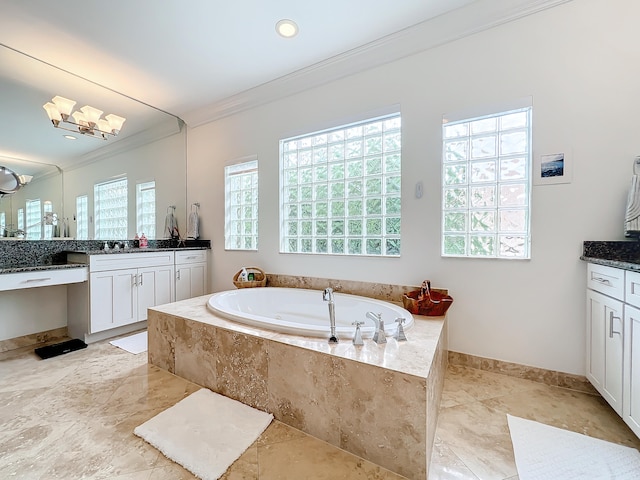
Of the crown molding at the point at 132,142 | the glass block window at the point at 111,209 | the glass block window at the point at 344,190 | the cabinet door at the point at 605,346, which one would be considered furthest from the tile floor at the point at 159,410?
the crown molding at the point at 132,142

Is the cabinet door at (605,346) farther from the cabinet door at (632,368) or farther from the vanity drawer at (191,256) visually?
the vanity drawer at (191,256)

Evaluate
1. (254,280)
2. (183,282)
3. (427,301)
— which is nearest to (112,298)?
(183,282)

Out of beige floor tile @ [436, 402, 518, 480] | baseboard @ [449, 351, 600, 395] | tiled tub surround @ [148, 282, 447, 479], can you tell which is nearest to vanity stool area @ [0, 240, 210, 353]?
tiled tub surround @ [148, 282, 447, 479]

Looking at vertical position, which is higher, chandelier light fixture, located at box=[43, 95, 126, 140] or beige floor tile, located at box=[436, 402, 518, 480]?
chandelier light fixture, located at box=[43, 95, 126, 140]

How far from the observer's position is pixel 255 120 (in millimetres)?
3111

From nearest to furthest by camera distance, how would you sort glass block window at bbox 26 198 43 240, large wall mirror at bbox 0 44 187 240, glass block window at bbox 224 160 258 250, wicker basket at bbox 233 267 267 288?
1. large wall mirror at bbox 0 44 187 240
2. glass block window at bbox 26 198 43 240
3. wicker basket at bbox 233 267 267 288
4. glass block window at bbox 224 160 258 250

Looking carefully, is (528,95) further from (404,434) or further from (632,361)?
(404,434)

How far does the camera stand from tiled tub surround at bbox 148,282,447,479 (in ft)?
3.68

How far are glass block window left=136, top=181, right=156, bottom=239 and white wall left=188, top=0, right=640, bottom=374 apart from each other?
2.65 metres

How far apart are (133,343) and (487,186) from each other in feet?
11.2

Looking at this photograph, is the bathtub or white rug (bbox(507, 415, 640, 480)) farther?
the bathtub

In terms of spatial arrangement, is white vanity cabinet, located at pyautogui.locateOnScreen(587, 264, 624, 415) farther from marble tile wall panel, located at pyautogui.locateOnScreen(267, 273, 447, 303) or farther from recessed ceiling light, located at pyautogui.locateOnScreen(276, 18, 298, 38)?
recessed ceiling light, located at pyautogui.locateOnScreen(276, 18, 298, 38)

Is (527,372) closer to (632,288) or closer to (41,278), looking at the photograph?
(632,288)

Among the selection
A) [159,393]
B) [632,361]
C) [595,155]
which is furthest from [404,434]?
[595,155]
